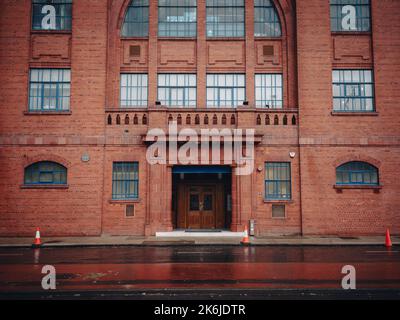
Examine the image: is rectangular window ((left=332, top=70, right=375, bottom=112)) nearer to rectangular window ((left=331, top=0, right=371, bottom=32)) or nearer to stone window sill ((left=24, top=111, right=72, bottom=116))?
rectangular window ((left=331, top=0, right=371, bottom=32))

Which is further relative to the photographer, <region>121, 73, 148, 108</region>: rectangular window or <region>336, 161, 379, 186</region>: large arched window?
<region>121, 73, 148, 108</region>: rectangular window

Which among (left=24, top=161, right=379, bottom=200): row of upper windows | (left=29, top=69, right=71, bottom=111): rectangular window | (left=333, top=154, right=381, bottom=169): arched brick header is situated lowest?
(left=24, top=161, right=379, bottom=200): row of upper windows

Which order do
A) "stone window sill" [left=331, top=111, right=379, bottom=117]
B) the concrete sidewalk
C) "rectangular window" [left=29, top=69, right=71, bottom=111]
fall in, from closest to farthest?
the concrete sidewalk < "stone window sill" [left=331, top=111, right=379, bottom=117] < "rectangular window" [left=29, top=69, right=71, bottom=111]

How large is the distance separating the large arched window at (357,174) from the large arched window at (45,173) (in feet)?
47.4

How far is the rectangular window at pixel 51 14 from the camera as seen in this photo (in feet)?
66.0

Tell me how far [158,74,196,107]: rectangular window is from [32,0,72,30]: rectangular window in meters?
5.96

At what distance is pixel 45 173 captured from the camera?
756 inches

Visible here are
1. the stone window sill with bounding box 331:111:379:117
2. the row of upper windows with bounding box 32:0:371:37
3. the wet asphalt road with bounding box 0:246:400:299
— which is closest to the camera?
the wet asphalt road with bounding box 0:246:400:299

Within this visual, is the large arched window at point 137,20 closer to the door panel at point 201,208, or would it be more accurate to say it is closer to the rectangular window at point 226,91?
the rectangular window at point 226,91

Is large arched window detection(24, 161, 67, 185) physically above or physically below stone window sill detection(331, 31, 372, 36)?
below

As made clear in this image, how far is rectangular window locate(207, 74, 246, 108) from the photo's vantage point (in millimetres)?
20516

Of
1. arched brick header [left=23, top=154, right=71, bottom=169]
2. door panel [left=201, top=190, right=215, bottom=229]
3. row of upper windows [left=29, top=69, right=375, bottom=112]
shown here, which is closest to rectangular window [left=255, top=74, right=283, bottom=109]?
row of upper windows [left=29, top=69, right=375, bottom=112]
